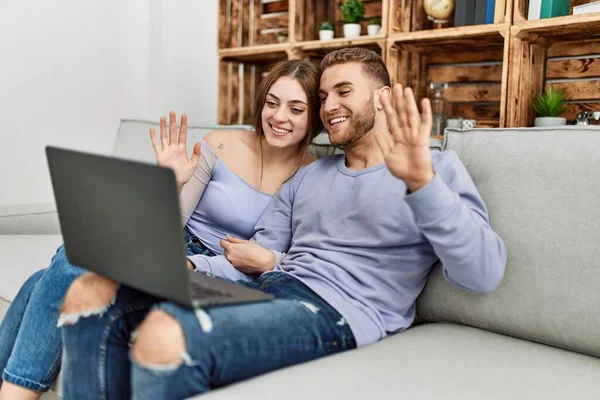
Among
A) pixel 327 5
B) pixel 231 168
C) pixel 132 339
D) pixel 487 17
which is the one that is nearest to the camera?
pixel 132 339

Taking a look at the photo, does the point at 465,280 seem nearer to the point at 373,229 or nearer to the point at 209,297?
the point at 373,229

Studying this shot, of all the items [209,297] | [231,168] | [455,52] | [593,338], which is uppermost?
[455,52]

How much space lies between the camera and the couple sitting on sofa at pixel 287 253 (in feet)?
3.55

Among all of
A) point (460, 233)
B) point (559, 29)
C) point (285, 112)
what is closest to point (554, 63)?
point (559, 29)

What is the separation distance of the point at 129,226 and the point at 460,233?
58 centimetres

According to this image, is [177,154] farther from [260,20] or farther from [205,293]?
[260,20]

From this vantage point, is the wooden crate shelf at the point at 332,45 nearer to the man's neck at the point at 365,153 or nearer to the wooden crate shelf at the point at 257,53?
the wooden crate shelf at the point at 257,53

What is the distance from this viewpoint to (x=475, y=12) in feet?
7.55

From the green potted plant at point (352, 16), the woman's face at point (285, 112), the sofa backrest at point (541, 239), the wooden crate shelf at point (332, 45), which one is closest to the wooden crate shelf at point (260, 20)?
the wooden crate shelf at point (332, 45)

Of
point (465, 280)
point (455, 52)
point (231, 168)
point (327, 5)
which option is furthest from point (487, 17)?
point (465, 280)

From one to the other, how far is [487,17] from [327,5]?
90 centimetres

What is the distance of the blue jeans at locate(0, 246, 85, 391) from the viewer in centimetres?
134

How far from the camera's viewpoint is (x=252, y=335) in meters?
1.09

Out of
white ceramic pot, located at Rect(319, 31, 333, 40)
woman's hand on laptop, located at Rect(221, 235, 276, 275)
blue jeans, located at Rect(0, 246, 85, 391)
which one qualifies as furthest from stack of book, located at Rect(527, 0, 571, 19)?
blue jeans, located at Rect(0, 246, 85, 391)
